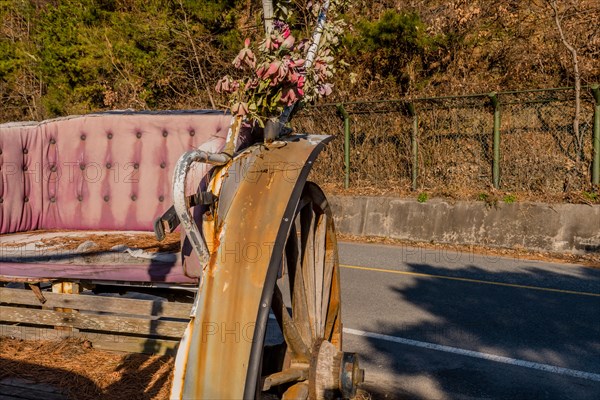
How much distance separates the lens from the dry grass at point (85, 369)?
3264 millimetres

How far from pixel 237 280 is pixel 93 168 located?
2.87m

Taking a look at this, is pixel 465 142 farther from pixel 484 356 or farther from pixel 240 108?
pixel 240 108

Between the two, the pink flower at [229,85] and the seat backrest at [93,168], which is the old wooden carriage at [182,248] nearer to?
the seat backrest at [93,168]

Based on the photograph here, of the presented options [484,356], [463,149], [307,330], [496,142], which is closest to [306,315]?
[307,330]

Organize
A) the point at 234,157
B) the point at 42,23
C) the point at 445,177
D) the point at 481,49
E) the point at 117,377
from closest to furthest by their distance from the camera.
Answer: the point at 234,157 → the point at 117,377 → the point at 445,177 → the point at 481,49 → the point at 42,23

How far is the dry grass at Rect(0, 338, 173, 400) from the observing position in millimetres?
3264

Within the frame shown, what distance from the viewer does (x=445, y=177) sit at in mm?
12469

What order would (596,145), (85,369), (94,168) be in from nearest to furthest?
(85,369) → (94,168) → (596,145)

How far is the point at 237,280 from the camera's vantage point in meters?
1.86

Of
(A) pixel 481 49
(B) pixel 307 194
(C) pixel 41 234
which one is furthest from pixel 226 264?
(A) pixel 481 49

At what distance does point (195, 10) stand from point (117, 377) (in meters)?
14.4

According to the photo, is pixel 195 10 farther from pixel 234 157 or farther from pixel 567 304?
pixel 234 157

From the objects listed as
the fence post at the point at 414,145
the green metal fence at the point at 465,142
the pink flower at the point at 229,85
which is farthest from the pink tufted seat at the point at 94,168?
the fence post at the point at 414,145

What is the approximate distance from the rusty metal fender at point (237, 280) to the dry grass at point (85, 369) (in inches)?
62.8
